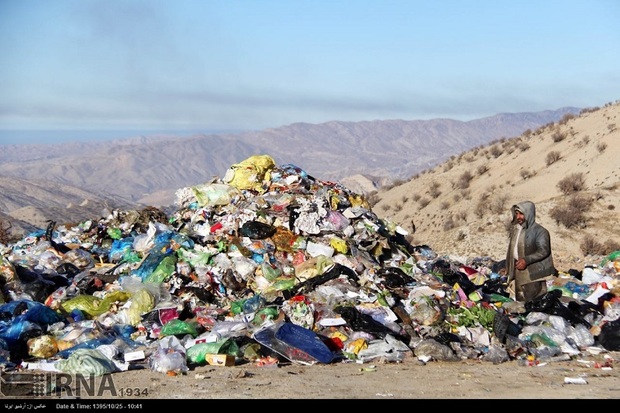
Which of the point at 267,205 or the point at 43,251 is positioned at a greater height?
the point at 267,205

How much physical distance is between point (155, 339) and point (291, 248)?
2750mm

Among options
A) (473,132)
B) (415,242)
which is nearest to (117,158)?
(473,132)

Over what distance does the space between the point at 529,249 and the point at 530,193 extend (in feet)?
57.7

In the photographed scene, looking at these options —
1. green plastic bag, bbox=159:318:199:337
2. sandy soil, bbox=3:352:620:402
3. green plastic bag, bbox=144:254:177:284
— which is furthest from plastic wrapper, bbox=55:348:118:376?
green plastic bag, bbox=144:254:177:284

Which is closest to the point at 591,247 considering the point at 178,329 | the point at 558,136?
the point at 558,136

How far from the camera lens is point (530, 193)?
79.0 feet

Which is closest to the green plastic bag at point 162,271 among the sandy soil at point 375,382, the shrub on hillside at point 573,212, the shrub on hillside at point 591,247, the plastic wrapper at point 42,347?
the plastic wrapper at point 42,347

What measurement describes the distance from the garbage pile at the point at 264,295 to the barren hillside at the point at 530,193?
6.78m

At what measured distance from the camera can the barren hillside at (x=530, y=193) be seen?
59.8 ft

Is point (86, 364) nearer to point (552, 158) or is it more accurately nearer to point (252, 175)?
point (252, 175)

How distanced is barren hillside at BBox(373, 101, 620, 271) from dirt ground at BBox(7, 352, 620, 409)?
30.0ft

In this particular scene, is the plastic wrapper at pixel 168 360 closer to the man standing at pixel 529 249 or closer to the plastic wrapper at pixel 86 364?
the plastic wrapper at pixel 86 364

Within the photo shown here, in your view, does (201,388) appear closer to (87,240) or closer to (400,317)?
(400,317)

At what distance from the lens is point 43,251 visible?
991 centimetres
